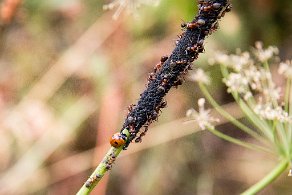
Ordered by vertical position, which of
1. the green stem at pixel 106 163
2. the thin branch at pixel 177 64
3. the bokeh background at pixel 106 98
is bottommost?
the green stem at pixel 106 163

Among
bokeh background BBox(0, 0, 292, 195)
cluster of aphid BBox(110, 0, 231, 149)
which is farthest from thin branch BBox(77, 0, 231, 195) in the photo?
bokeh background BBox(0, 0, 292, 195)

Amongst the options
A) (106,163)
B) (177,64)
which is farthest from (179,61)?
(106,163)

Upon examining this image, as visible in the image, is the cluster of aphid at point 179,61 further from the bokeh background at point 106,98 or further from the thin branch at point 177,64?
the bokeh background at point 106,98

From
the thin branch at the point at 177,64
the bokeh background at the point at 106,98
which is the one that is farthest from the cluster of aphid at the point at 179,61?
the bokeh background at the point at 106,98

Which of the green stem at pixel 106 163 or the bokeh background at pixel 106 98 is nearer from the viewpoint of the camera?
the green stem at pixel 106 163

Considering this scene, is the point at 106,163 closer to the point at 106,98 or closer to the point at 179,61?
the point at 179,61

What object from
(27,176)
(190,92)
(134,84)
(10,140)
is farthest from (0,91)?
(190,92)
